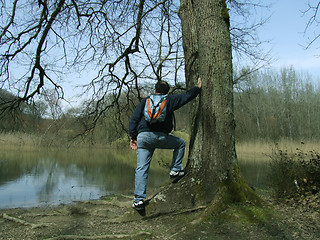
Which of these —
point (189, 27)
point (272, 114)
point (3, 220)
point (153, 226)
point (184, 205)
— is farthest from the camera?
point (272, 114)

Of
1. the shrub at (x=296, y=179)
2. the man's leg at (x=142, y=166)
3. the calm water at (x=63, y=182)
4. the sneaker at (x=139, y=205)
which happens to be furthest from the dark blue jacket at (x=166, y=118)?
the calm water at (x=63, y=182)

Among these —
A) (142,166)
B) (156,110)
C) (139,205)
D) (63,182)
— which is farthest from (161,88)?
(63,182)

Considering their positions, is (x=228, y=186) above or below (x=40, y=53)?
below

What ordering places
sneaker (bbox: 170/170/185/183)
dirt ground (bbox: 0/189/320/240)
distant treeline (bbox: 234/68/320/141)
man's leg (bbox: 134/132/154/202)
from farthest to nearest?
1. distant treeline (bbox: 234/68/320/141)
2. sneaker (bbox: 170/170/185/183)
3. man's leg (bbox: 134/132/154/202)
4. dirt ground (bbox: 0/189/320/240)

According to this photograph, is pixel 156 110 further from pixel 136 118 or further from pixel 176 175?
pixel 176 175

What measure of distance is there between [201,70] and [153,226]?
204 centimetres

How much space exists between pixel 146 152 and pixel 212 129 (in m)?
0.90

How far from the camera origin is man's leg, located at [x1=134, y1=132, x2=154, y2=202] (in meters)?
3.80

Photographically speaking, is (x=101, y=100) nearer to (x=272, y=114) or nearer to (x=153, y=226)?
(x=153, y=226)

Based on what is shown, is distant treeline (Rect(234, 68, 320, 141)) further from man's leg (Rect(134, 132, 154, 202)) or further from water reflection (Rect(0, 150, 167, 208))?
man's leg (Rect(134, 132, 154, 202))

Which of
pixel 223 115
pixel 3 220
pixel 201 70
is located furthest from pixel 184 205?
pixel 3 220

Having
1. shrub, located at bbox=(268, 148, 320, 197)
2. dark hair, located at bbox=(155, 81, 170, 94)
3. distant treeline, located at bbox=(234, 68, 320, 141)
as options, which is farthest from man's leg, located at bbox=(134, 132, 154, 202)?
Result: distant treeline, located at bbox=(234, 68, 320, 141)

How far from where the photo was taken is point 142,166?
3873mm

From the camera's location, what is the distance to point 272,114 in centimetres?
2881
